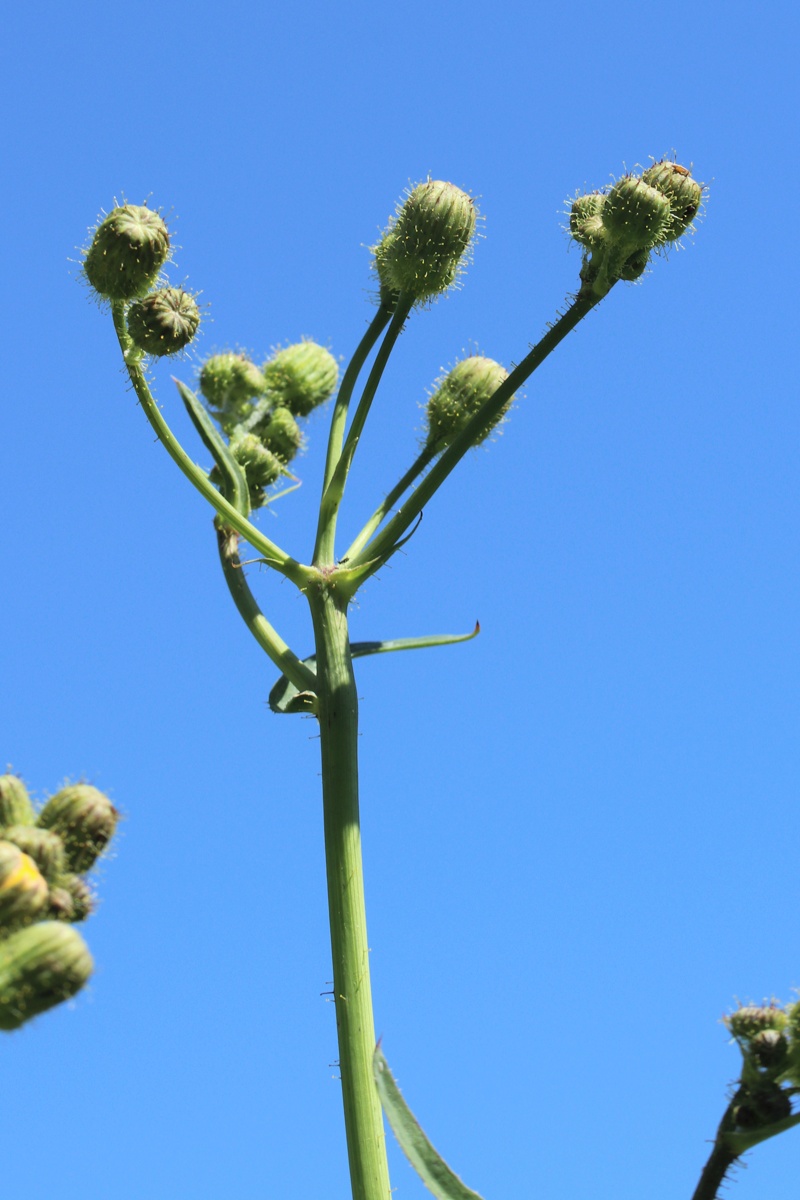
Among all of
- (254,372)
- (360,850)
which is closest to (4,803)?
(360,850)

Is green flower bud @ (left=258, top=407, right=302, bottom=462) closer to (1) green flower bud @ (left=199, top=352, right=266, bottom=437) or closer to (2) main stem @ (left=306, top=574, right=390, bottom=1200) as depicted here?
(1) green flower bud @ (left=199, top=352, right=266, bottom=437)

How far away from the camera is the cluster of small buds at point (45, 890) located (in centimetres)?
209

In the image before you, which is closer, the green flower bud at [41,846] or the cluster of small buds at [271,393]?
the green flower bud at [41,846]

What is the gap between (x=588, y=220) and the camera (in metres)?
3.44

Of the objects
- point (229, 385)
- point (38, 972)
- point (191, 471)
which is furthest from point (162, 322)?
point (38, 972)

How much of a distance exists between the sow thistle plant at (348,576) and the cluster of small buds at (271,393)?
11cm

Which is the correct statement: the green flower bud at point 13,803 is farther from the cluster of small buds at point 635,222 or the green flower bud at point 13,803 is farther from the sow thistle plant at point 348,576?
the cluster of small buds at point 635,222

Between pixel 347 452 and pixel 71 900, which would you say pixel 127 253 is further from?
pixel 71 900

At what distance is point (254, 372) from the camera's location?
455 centimetres

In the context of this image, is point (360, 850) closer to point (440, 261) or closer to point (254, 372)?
point (440, 261)

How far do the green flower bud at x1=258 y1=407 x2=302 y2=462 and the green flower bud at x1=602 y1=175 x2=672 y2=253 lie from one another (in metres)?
1.53

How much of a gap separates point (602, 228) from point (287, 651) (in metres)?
1.29

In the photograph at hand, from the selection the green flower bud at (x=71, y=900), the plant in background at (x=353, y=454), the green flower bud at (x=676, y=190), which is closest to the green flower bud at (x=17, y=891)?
the green flower bud at (x=71, y=900)

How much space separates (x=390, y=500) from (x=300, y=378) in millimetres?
1260
